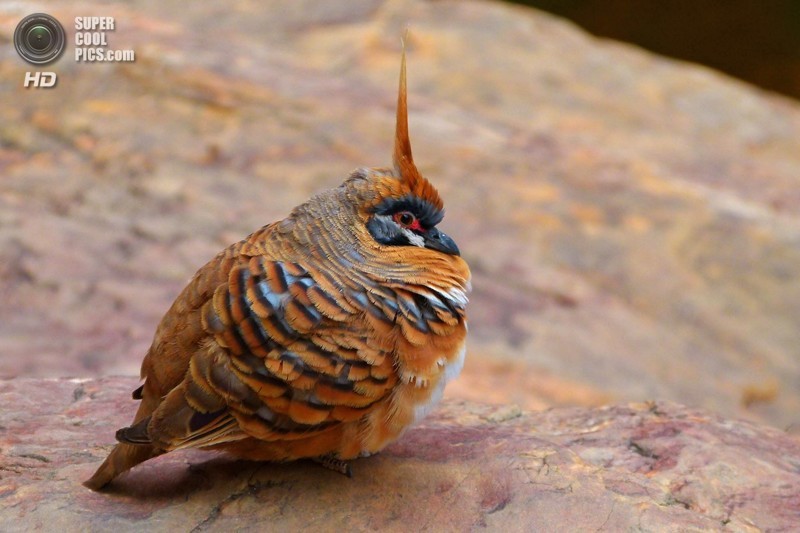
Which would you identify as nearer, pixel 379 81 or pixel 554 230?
pixel 554 230

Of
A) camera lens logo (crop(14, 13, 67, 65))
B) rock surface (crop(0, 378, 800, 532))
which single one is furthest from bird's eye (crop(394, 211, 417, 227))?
camera lens logo (crop(14, 13, 67, 65))

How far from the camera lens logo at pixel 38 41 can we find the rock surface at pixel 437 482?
4109mm

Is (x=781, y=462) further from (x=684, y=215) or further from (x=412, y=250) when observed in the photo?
(x=684, y=215)

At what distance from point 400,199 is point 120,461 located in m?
1.44

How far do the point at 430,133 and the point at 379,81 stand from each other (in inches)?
33.5

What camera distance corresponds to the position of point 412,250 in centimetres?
366

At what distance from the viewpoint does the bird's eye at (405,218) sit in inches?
145

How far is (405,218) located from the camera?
3.70 meters

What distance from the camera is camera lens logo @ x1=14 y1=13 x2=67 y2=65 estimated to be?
24.2ft

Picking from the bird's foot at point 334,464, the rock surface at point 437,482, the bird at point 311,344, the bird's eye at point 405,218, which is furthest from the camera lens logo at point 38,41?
the bird's foot at point 334,464

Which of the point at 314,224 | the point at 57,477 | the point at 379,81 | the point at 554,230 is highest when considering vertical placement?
the point at 379,81

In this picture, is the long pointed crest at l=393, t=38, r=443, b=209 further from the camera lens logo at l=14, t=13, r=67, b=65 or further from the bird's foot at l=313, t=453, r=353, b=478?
the camera lens logo at l=14, t=13, r=67, b=65

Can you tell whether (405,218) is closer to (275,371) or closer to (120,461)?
(275,371)

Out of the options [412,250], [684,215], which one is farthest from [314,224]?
Result: [684,215]
